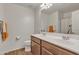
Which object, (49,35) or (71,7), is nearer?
(71,7)

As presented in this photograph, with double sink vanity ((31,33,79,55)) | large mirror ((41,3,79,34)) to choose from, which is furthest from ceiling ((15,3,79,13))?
double sink vanity ((31,33,79,55))

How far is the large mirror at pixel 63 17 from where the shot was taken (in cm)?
137

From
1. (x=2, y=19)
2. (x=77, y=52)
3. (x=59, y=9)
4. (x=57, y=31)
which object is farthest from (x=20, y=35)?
(x=77, y=52)

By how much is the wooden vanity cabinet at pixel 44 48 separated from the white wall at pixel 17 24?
159 mm

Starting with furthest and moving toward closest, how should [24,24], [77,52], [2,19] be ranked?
[24,24]
[2,19]
[77,52]

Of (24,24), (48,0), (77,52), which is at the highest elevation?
(48,0)

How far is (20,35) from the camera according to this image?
4.74ft

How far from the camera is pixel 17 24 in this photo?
144 cm

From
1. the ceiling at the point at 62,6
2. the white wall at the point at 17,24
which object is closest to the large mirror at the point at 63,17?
the ceiling at the point at 62,6

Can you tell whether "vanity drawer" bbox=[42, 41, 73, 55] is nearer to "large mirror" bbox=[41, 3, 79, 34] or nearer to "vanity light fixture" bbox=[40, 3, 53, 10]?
"large mirror" bbox=[41, 3, 79, 34]

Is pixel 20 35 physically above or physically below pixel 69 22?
below

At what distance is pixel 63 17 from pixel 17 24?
2.26 ft

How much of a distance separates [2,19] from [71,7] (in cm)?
98

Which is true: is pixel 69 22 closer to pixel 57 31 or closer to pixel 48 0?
pixel 57 31
